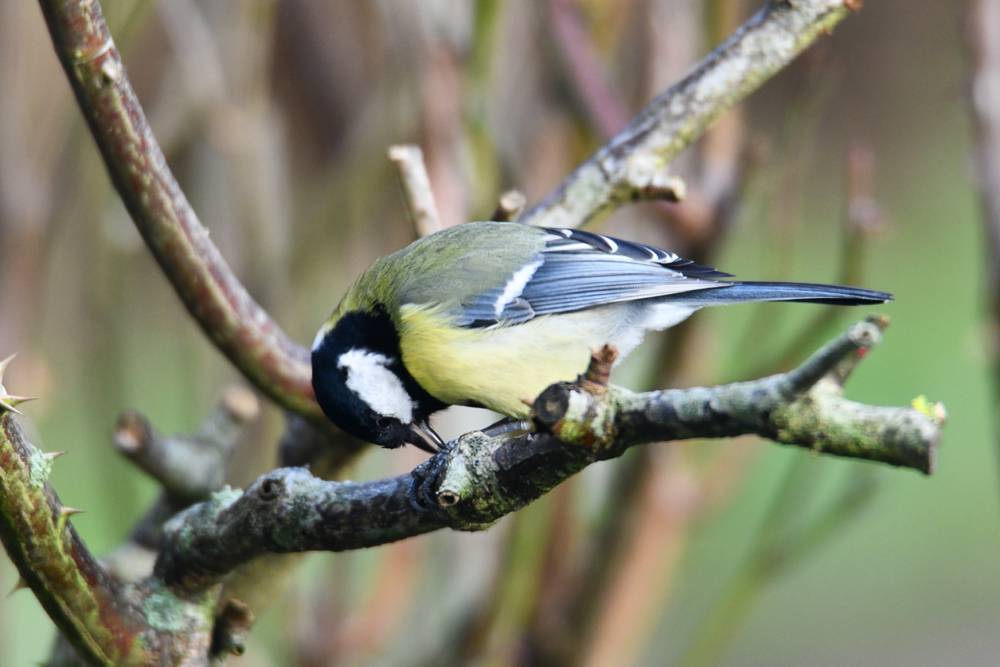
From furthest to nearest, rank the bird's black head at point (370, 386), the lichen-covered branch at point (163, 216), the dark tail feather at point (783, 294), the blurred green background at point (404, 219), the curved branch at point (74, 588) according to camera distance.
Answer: the blurred green background at point (404, 219) → the bird's black head at point (370, 386) → the dark tail feather at point (783, 294) → the lichen-covered branch at point (163, 216) → the curved branch at point (74, 588)

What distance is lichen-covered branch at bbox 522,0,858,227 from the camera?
4.30 ft

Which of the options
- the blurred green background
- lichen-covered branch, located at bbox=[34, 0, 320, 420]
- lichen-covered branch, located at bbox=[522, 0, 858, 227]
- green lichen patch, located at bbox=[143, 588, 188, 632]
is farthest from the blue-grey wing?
green lichen patch, located at bbox=[143, 588, 188, 632]

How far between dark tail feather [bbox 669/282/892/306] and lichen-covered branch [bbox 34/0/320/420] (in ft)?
2.18

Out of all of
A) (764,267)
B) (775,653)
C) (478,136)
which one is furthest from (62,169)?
(775,653)

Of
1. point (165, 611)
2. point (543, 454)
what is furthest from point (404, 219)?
point (543, 454)

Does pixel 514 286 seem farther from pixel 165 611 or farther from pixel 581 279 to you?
pixel 165 611

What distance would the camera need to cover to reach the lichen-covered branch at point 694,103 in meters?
1.31

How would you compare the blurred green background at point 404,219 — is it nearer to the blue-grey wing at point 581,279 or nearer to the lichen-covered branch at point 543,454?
the blue-grey wing at point 581,279

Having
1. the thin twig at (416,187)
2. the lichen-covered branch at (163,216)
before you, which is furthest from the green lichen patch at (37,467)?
the thin twig at (416,187)

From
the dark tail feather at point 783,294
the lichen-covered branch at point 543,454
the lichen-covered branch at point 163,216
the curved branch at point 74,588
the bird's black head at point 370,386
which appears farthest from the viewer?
the bird's black head at point 370,386

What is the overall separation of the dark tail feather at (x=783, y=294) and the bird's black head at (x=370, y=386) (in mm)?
493

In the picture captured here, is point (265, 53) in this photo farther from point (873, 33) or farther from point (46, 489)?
point (873, 33)

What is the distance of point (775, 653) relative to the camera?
3.45 m

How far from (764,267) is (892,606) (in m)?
2.20
